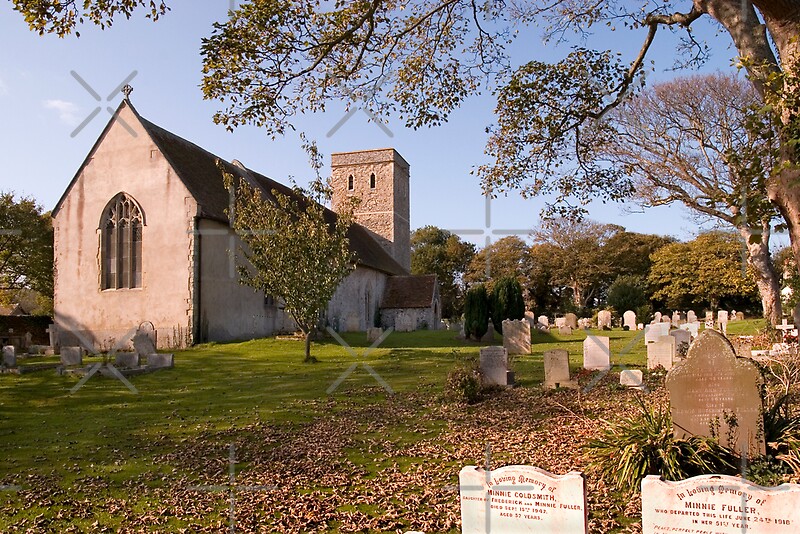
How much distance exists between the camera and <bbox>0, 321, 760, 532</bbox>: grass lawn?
6078 mm

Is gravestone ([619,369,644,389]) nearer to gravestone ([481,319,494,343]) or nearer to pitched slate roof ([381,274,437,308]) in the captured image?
gravestone ([481,319,494,343])

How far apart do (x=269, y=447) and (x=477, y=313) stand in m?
16.9

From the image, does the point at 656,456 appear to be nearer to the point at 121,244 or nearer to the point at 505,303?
the point at 505,303

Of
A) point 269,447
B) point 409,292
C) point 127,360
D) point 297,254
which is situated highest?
point 297,254

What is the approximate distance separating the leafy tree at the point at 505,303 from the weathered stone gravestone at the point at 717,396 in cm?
1828

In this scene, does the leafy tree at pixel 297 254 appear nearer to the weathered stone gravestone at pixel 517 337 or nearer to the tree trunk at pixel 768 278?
the weathered stone gravestone at pixel 517 337

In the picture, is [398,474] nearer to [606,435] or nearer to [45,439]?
[606,435]

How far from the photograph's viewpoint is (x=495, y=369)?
1245 centimetres

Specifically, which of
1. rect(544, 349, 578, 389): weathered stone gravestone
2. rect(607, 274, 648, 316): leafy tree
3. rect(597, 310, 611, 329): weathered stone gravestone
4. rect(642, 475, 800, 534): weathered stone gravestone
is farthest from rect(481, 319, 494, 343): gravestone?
rect(642, 475, 800, 534): weathered stone gravestone

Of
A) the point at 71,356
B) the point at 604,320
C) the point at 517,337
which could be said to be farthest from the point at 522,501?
the point at 604,320

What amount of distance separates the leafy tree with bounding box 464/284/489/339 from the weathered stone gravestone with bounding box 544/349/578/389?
40.7ft

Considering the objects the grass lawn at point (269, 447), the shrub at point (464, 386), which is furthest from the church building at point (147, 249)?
the shrub at point (464, 386)

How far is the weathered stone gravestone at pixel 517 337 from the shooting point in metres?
18.9

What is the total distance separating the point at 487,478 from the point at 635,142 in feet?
65.1
